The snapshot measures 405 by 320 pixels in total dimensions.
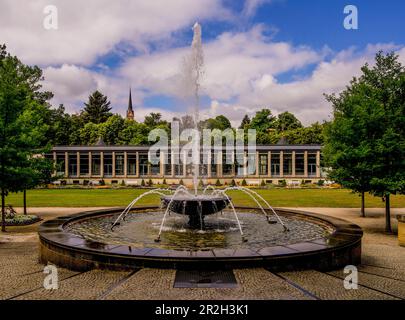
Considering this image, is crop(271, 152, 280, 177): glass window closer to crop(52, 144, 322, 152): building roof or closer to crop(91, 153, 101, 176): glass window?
crop(52, 144, 322, 152): building roof

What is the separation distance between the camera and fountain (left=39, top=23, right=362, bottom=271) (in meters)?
8.18

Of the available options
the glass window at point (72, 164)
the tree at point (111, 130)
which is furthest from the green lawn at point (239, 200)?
the tree at point (111, 130)

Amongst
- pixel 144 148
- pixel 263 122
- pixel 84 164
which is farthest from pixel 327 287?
pixel 263 122

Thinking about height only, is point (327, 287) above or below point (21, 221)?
above

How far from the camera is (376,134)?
17172mm

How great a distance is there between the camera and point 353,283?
7.69 meters

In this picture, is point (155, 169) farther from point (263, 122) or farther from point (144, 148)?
point (263, 122)

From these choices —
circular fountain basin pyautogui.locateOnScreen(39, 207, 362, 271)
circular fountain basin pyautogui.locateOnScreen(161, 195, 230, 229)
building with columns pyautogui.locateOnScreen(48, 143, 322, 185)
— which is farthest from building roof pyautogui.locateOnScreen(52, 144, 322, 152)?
circular fountain basin pyautogui.locateOnScreen(161, 195, 230, 229)

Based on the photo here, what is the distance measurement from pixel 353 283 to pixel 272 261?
69.9 inches

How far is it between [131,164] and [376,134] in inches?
2232

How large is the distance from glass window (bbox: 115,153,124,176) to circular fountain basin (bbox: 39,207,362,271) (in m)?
53.5

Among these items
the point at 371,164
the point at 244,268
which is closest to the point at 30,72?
the point at 371,164

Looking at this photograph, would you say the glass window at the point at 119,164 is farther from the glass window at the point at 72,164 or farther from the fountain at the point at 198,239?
the fountain at the point at 198,239
